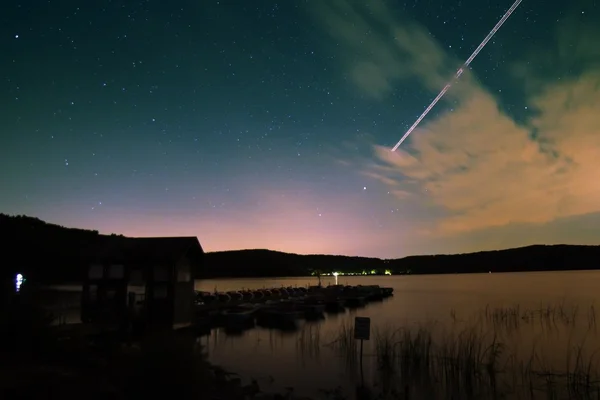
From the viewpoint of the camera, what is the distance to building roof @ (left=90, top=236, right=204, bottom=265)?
23250 millimetres

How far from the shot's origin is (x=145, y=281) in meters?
23.8

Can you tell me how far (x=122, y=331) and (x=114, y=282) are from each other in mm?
3066

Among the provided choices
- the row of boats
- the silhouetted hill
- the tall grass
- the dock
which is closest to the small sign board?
the tall grass

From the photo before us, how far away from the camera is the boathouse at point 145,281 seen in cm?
2311

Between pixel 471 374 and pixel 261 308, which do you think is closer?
pixel 471 374

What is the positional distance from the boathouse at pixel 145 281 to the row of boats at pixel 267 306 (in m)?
6.63

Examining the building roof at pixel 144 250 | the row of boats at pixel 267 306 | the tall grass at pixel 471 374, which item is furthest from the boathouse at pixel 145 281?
the tall grass at pixel 471 374

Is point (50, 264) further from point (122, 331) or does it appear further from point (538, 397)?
point (538, 397)

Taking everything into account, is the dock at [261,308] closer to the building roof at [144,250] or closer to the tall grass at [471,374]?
the building roof at [144,250]

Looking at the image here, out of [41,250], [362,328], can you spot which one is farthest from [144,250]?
[41,250]

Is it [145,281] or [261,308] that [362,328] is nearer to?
[145,281]

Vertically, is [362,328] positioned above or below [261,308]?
above

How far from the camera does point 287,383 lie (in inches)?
736

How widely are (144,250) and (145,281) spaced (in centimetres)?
159
